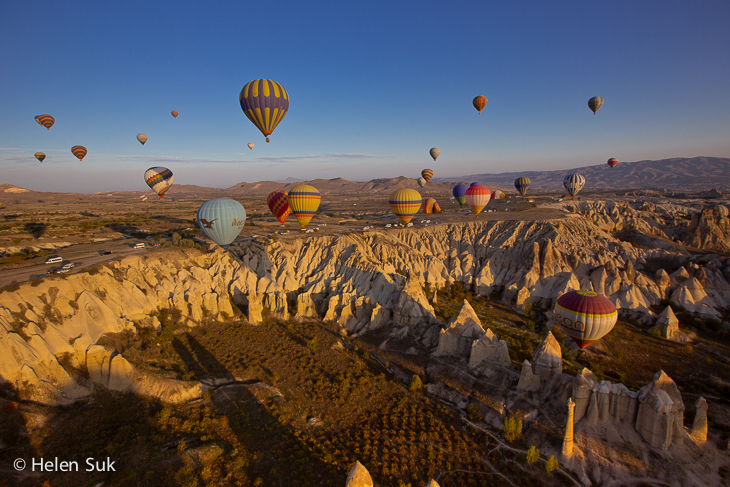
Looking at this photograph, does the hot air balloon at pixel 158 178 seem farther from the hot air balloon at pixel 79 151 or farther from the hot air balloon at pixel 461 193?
the hot air balloon at pixel 461 193

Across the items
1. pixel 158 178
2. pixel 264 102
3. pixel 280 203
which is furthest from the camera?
pixel 158 178

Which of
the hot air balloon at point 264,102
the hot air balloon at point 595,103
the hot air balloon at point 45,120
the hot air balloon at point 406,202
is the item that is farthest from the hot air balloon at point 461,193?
the hot air balloon at point 45,120

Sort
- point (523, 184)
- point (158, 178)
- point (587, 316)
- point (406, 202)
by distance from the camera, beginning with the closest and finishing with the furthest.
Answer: point (587, 316)
point (406, 202)
point (158, 178)
point (523, 184)

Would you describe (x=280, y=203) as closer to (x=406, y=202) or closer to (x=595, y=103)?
(x=406, y=202)

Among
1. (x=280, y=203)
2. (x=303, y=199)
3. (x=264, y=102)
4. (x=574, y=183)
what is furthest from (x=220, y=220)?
(x=574, y=183)

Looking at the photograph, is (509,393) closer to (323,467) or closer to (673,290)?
(323,467)

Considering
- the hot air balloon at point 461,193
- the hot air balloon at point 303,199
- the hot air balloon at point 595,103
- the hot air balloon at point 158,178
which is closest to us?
the hot air balloon at point 303,199

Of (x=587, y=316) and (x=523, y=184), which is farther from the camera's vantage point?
(x=523, y=184)
